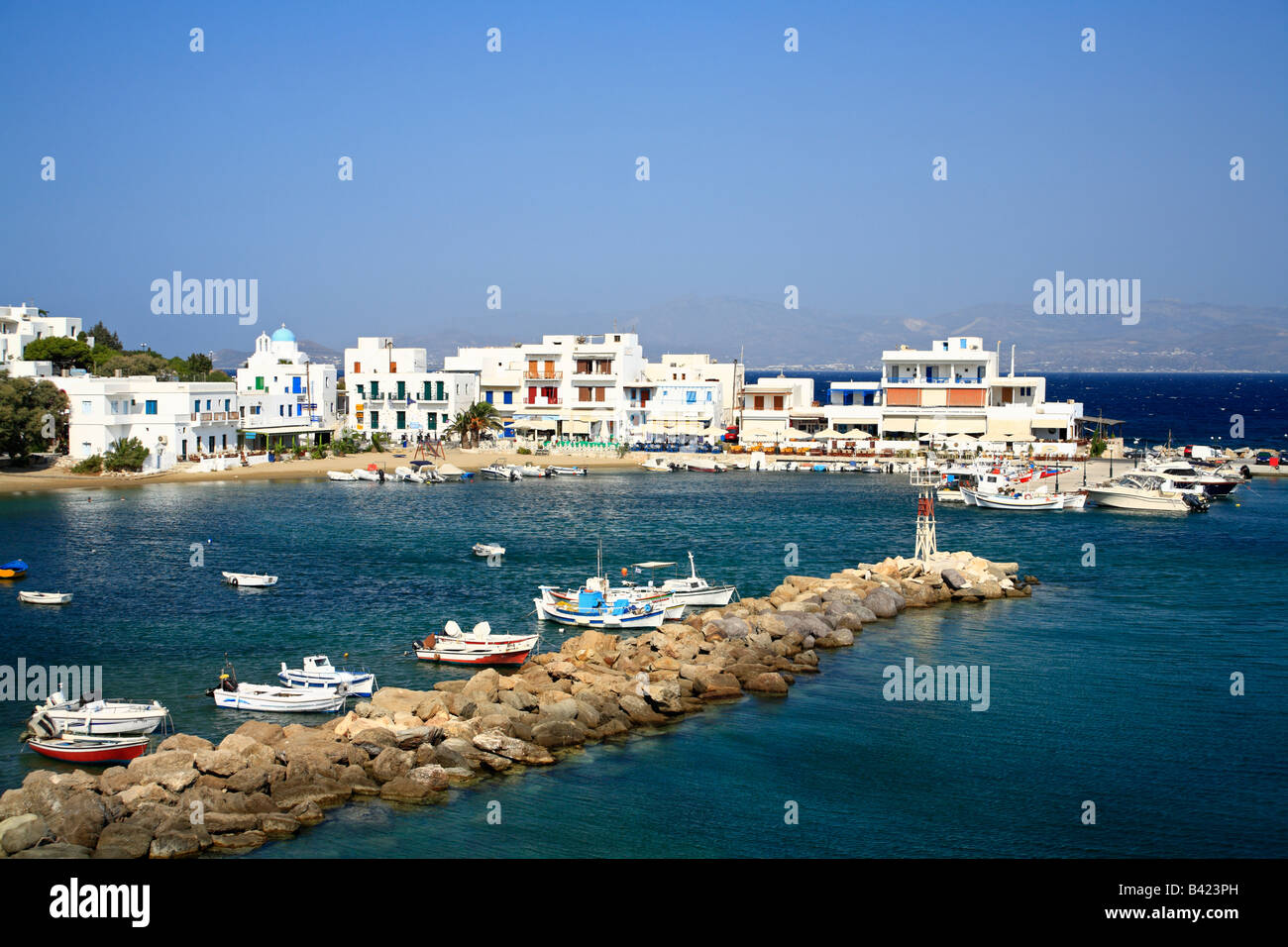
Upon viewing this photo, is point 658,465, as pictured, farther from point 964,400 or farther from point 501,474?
point 964,400

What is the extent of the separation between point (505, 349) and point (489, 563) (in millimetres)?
53873

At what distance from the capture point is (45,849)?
15.1 metres

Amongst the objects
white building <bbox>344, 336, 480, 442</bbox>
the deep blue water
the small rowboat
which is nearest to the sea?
the small rowboat

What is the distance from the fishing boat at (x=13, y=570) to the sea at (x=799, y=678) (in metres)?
0.60

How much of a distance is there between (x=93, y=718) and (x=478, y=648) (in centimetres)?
856

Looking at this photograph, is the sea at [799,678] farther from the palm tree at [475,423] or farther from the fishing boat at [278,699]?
the palm tree at [475,423]

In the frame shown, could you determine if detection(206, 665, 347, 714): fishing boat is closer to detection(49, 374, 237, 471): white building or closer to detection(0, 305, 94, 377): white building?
detection(49, 374, 237, 471): white building

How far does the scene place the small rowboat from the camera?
19.8m

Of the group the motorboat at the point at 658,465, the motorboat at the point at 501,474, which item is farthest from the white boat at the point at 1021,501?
the motorboat at the point at 501,474

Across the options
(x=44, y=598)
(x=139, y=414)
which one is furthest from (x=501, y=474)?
(x=44, y=598)

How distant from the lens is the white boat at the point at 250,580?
3506 cm

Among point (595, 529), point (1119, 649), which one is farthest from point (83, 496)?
point (1119, 649)

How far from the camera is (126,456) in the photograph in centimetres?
6175

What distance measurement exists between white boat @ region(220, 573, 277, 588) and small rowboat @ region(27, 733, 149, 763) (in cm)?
1503
